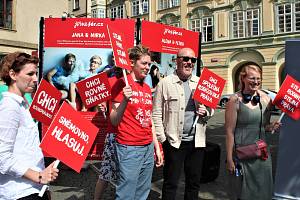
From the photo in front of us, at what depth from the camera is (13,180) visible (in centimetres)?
206

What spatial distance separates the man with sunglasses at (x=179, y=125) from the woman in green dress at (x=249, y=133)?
1.71 feet

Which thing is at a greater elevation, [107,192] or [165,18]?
[165,18]

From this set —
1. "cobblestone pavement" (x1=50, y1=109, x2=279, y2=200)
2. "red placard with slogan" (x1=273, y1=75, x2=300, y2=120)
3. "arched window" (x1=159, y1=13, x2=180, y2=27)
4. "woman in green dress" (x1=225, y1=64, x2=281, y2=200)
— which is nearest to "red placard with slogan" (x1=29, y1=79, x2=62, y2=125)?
"woman in green dress" (x1=225, y1=64, x2=281, y2=200)

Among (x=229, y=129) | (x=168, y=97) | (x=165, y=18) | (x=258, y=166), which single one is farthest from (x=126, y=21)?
(x=165, y=18)

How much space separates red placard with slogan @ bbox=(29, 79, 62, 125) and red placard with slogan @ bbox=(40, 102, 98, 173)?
106cm

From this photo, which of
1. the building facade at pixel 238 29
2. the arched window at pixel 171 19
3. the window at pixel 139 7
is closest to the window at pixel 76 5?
the window at pixel 139 7

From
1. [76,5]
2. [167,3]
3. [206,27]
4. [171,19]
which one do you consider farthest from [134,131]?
[76,5]

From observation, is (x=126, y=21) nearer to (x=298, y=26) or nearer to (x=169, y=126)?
(x=169, y=126)

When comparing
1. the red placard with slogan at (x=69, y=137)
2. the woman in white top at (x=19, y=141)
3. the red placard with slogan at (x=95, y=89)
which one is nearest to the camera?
Result: the woman in white top at (x=19, y=141)

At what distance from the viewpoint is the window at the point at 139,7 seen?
3428 cm

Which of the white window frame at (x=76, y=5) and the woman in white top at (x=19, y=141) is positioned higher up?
the white window frame at (x=76, y=5)

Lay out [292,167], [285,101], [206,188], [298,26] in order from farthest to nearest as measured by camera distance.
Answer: [298,26] < [206,188] < [292,167] < [285,101]

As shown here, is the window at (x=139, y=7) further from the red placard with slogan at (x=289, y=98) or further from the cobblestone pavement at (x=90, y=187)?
the red placard with slogan at (x=289, y=98)

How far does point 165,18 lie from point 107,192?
29.0 meters
